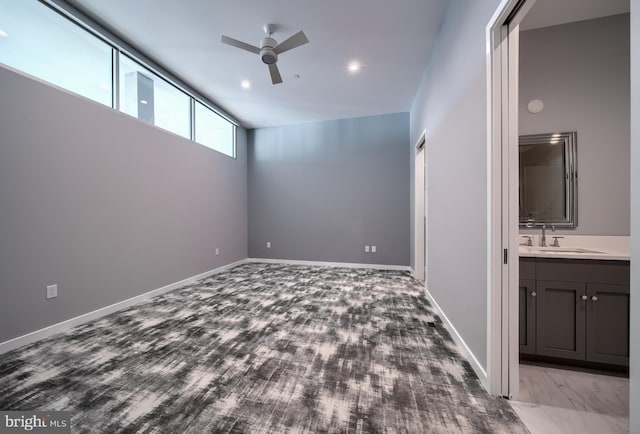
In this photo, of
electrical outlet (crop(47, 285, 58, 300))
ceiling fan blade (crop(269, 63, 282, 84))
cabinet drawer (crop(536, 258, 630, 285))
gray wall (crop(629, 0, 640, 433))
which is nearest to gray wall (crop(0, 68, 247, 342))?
electrical outlet (crop(47, 285, 58, 300))

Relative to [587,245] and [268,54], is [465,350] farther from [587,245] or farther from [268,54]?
[268,54]

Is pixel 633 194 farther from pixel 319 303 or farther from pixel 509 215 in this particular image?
pixel 319 303

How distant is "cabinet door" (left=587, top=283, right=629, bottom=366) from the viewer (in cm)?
168

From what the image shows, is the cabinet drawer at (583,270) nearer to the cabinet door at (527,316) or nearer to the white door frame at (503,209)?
the cabinet door at (527,316)

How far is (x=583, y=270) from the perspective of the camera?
5.72 feet

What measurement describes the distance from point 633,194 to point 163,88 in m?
4.67

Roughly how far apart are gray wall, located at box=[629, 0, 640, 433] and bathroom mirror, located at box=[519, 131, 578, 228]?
6.07 feet

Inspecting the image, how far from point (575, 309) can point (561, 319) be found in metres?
0.12

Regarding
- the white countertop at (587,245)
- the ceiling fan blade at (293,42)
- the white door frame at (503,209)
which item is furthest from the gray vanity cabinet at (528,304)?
the ceiling fan blade at (293,42)

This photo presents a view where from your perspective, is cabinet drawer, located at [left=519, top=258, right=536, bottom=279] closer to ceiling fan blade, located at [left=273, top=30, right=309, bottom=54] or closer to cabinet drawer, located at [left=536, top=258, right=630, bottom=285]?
cabinet drawer, located at [left=536, top=258, right=630, bottom=285]

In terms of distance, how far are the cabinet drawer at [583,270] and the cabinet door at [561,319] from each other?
0.05 meters

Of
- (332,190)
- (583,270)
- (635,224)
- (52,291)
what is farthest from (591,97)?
(52,291)

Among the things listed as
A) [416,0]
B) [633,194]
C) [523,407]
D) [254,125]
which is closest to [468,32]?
[416,0]

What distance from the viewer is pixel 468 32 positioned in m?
1.86
